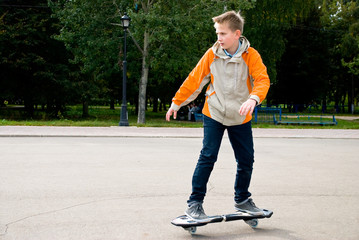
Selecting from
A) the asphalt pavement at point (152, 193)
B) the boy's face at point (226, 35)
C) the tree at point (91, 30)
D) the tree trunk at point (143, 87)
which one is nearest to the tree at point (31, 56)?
the tree at point (91, 30)

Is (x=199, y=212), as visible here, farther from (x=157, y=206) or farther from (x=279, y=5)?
(x=279, y=5)

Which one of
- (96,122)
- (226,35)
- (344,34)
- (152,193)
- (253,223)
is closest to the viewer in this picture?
(226,35)

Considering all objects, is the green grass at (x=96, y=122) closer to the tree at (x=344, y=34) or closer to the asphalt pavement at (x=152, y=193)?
the asphalt pavement at (x=152, y=193)

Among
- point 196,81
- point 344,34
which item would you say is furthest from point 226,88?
point 344,34

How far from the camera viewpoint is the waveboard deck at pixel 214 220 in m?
3.76

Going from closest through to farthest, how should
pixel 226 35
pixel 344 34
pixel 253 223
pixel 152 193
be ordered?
pixel 226 35 < pixel 253 223 < pixel 152 193 < pixel 344 34

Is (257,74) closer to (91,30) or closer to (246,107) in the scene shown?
(246,107)

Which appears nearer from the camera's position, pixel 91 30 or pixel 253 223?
pixel 253 223

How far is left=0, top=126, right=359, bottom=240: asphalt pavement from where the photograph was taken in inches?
155

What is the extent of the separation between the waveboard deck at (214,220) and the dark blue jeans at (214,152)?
18 centimetres

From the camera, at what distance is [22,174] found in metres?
6.70

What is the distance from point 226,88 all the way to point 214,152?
0.55 meters


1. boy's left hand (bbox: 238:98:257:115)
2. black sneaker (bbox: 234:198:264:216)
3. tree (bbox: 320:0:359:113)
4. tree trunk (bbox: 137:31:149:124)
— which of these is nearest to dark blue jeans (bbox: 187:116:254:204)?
black sneaker (bbox: 234:198:264:216)

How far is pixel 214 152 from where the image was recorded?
3.88 metres
